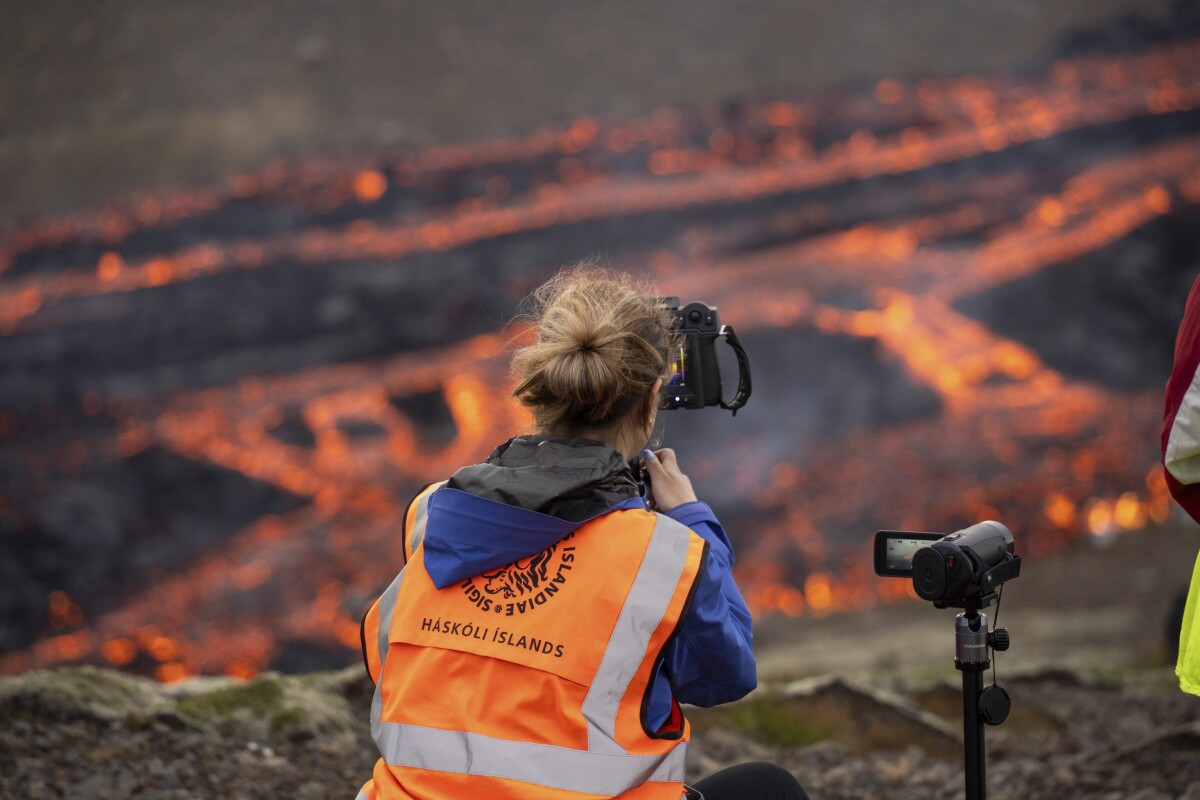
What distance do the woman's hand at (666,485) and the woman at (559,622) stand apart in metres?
0.07

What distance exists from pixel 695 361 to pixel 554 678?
2.29ft

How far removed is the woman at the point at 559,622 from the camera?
1.50 meters

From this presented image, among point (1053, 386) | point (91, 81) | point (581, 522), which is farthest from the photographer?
point (1053, 386)

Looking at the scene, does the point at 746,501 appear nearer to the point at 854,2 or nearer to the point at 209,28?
the point at 854,2

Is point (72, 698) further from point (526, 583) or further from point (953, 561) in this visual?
point (953, 561)

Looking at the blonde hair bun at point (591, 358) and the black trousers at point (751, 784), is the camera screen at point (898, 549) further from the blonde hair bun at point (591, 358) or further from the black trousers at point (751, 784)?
the blonde hair bun at point (591, 358)

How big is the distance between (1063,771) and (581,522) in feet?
9.18

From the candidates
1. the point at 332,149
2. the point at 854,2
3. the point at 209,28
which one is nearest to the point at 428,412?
the point at 332,149

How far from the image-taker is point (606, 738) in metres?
1.49

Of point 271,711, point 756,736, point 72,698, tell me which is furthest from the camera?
point 756,736

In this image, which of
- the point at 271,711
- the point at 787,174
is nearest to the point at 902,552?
the point at 271,711

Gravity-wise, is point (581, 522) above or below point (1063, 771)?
above

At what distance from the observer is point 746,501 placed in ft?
28.2

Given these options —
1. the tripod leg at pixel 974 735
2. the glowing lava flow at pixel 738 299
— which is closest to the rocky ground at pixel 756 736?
the tripod leg at pixel 974 735
